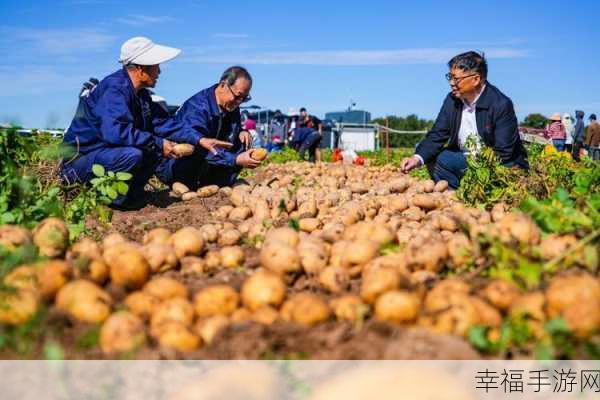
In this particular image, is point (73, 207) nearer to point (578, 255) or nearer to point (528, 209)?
point (528, 209)

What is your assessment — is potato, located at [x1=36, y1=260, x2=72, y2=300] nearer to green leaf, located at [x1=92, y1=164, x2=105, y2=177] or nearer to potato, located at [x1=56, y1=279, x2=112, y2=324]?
potato, located at [x1=56, y1=279, x2=112, y2=324]

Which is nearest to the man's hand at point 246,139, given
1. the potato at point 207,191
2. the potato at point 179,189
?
the potato at point 207,191

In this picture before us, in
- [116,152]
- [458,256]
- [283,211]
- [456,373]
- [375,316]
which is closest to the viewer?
[456,373]

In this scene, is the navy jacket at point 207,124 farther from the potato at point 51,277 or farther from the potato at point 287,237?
the potato at point 51,277

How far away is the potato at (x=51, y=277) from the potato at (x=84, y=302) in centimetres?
7

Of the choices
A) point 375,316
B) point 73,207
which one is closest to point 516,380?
point 375,316

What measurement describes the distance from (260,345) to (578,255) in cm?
147

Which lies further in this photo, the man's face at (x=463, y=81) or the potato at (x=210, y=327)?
the man's face at (x=463, y=81)

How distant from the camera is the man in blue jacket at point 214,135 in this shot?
793 cm

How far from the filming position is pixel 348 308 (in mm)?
2621

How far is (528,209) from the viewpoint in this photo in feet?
11.7

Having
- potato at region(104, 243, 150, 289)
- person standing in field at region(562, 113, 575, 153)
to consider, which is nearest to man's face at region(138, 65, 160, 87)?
potato at region(104, 243, 150, 289)

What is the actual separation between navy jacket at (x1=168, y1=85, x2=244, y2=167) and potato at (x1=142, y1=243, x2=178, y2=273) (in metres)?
4.69

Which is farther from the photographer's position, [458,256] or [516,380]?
[458,256]
